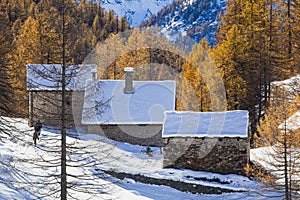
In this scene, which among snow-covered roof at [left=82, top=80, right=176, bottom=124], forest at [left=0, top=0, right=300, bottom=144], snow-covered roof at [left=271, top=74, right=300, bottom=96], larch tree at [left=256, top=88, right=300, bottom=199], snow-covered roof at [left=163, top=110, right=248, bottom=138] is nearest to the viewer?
larch tree at [left=256, top=88, right=300, bottom=199]

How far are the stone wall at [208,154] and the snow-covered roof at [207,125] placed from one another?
0.26 meters

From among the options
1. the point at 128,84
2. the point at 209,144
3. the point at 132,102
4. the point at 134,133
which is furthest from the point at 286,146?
the point at 128,84

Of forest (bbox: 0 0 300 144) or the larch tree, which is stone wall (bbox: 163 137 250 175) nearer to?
the larch tree

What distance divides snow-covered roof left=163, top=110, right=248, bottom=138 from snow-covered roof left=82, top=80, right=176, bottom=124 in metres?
6.39

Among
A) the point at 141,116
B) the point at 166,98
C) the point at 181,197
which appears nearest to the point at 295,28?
the point at 166,98

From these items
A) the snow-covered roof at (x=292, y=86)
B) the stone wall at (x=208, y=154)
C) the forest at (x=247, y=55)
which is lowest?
the stone wall at (x=208, y=154)

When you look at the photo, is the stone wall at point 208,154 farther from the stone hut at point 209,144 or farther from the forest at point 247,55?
the forest at point 247,55

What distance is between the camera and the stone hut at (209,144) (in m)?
23.0

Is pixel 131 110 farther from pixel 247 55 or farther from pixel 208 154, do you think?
pixel 208 154

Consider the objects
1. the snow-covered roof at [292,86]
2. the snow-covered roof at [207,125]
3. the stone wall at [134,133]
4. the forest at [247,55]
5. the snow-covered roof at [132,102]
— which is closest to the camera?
the snow-covered roof at [207,125]

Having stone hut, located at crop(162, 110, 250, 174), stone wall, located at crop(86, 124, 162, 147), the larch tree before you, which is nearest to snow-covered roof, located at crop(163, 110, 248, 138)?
stone hut, located at crop(162, 110, 250, 174)

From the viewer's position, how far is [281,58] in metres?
35.3

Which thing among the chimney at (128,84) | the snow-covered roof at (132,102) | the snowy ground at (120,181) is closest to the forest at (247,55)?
the snow-covered roof at (132,102)

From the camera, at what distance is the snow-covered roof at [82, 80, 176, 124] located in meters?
31.4
